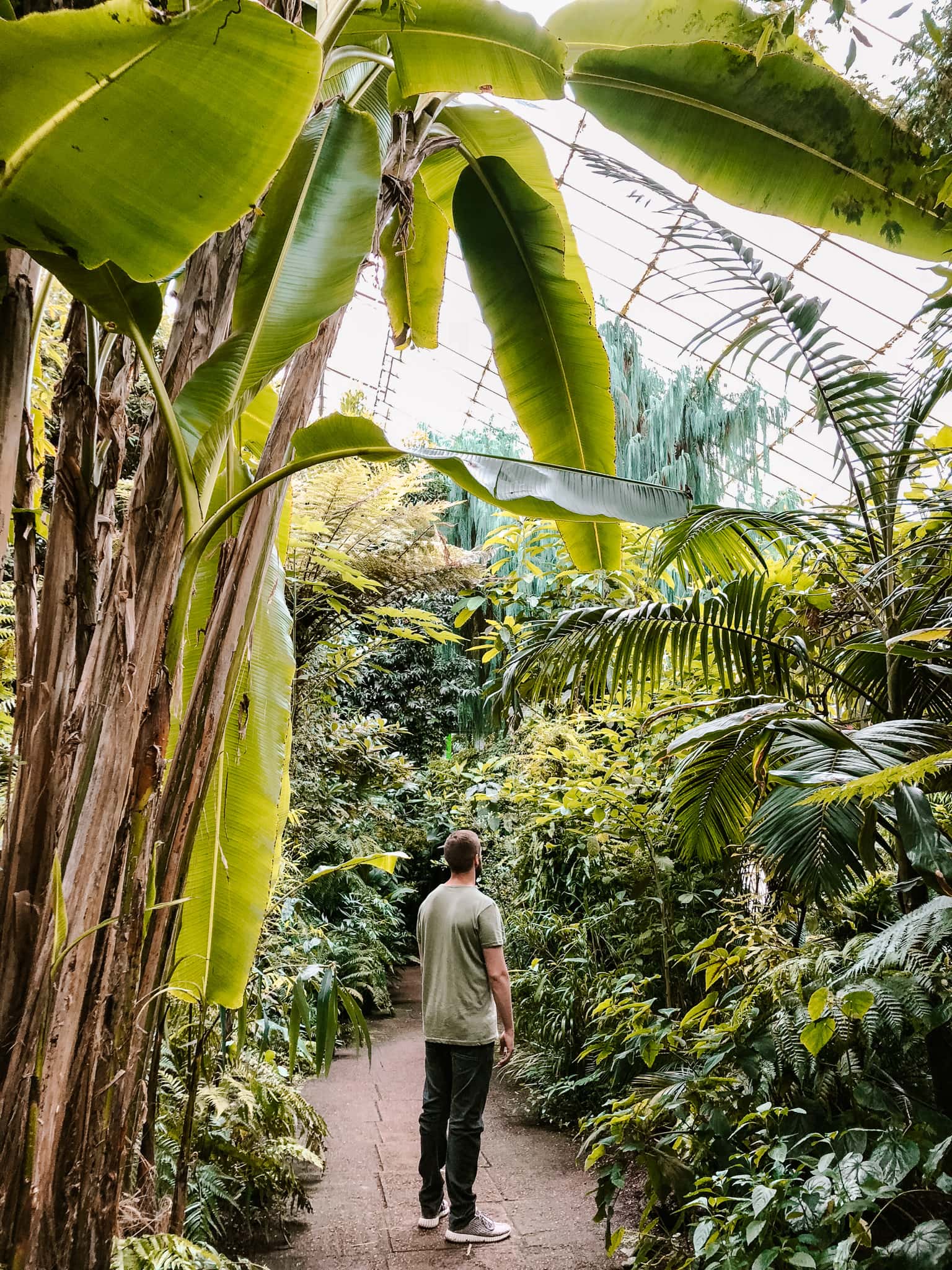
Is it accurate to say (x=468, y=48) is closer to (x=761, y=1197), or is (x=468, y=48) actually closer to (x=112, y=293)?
(x=112, y=293)

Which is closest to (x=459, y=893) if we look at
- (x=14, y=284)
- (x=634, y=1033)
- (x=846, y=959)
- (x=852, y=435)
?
(x=634, y=1033)

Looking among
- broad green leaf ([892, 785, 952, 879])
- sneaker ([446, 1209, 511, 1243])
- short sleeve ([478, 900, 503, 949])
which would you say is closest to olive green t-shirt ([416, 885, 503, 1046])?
short sleeve ([478, 900, 503, 949])

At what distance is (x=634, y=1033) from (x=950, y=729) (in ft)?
4.22

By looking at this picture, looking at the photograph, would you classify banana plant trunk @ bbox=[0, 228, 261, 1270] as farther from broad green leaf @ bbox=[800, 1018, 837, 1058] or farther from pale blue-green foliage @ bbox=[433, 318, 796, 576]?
pale blue-green foliage @ bbox=[433, 318, 796, 576]

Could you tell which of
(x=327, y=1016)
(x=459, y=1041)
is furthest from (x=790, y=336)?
(x=459, y=1041)

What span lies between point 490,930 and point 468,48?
2.74m

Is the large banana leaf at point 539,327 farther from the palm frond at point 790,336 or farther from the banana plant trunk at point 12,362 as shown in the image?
the banana plant trunk at point 12,362

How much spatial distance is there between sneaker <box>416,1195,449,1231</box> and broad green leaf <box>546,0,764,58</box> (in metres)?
3.72

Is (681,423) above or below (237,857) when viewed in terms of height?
above

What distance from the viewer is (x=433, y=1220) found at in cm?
294

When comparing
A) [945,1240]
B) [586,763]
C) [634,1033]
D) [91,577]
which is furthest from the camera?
[586,763]

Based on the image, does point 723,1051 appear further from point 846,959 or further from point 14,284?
point 14,284

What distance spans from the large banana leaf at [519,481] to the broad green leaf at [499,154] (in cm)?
106

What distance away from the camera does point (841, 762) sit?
5.59 ft
